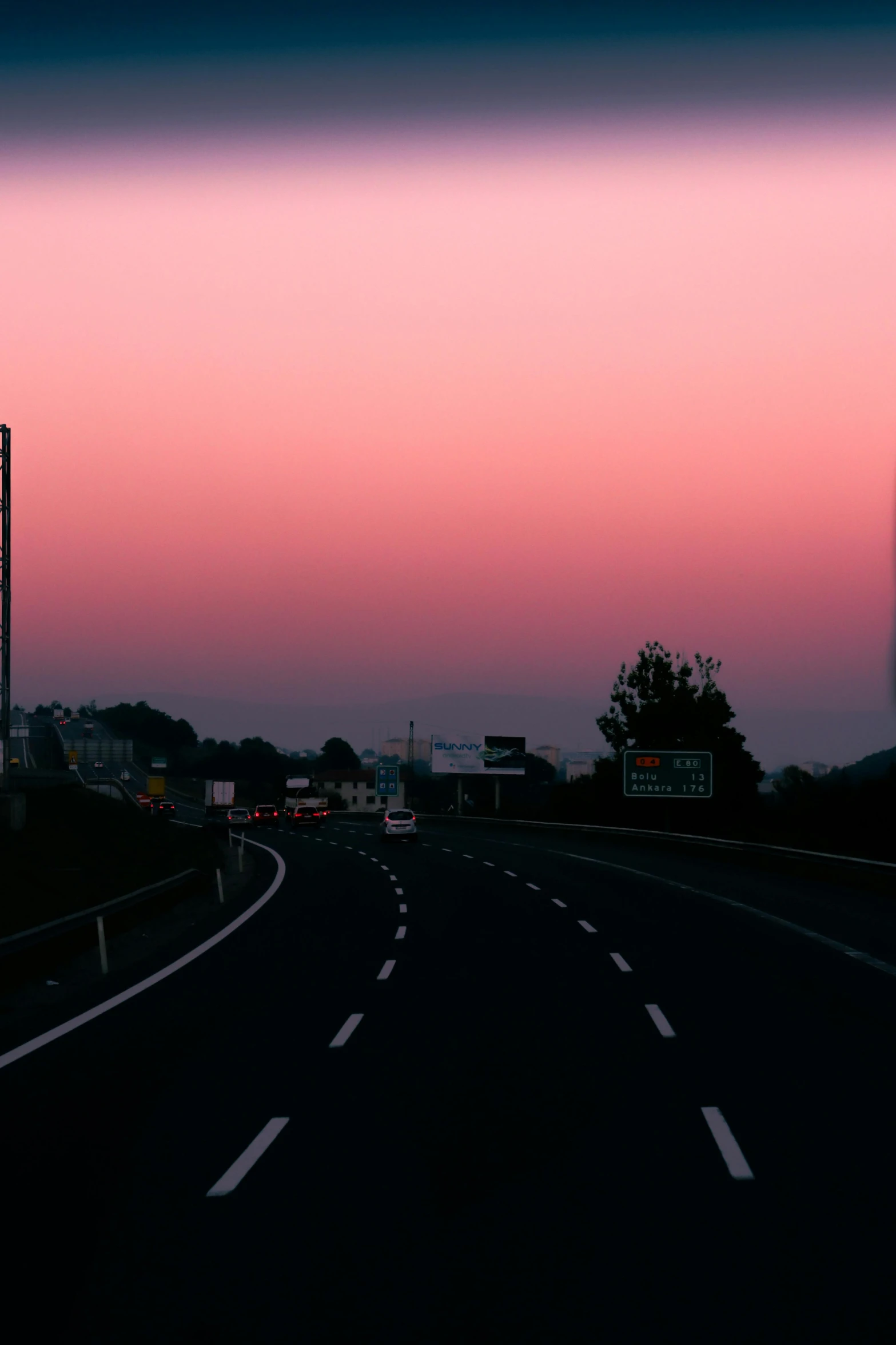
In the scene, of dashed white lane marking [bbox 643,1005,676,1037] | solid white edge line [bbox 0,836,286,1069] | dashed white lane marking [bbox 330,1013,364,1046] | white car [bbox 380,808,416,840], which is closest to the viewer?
solid white edge line [bbox 0,836,286,1069]

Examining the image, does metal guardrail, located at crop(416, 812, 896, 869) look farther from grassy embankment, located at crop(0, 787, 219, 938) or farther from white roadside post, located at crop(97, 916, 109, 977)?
white roadside post, located at crop(97, 916, 109, 977)

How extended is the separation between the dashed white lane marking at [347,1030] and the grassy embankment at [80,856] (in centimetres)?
1092

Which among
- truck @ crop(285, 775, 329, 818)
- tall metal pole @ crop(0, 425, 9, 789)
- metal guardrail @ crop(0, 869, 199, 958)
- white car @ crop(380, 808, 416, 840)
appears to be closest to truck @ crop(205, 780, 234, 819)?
truck @ crop(285, 775, 329, 818)

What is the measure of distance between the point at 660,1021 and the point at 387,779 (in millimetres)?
95979

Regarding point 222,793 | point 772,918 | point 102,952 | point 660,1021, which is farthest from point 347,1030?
point 222,793

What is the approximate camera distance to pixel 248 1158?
8.45 m

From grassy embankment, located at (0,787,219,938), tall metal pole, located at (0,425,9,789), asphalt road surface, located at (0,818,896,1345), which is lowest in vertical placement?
grassy embankment, located at (0,787,219,938)

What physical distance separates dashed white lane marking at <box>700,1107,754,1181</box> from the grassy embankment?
16.4 m

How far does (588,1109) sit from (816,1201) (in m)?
2.61

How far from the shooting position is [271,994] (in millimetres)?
15914

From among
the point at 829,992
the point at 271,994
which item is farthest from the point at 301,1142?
the point at 829,992

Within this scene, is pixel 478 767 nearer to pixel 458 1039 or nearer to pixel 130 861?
pixel 130 861

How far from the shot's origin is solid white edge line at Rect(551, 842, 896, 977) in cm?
1883

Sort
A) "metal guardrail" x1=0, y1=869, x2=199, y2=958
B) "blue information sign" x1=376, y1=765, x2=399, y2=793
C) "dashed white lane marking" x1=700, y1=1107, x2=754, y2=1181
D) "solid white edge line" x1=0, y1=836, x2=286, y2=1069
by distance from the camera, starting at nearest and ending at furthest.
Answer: "dashed white lane marking" x1=700, y1=1107, x2=754, y2=1181 → "solid white edge line" x1=0, y1=836, x2=286, y2=1069 → "metal guardrail" x1=0, y1=869, x2=199, y2=958 → "blue information sign" x1=376, y1=765, x2=399, y2=793
